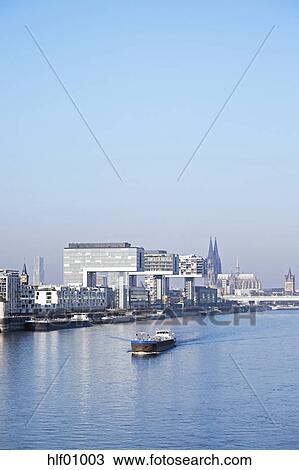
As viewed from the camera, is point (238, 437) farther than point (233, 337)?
No

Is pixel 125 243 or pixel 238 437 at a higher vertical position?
pixel 125 243

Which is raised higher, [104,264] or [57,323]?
[104,264]

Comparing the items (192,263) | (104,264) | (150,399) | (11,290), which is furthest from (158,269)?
(150,399)

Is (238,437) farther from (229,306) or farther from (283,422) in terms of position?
(229,306)

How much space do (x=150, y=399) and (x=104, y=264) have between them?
15.3m

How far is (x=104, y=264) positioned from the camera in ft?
64.8

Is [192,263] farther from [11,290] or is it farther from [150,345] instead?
[150,345]

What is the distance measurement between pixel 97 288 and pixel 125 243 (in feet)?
6.57

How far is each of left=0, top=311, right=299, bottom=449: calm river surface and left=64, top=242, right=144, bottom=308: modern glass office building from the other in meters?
11.3

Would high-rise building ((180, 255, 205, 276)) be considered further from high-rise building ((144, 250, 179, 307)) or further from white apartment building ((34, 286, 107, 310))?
white apartment building ((34, 286, 107, 310))

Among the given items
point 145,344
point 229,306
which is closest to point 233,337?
point 145,344

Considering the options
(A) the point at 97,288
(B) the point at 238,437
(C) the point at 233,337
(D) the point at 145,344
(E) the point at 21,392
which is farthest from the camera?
(A) the point at 97,288

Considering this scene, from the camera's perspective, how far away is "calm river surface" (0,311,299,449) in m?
3.37

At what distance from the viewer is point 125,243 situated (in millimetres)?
20891
